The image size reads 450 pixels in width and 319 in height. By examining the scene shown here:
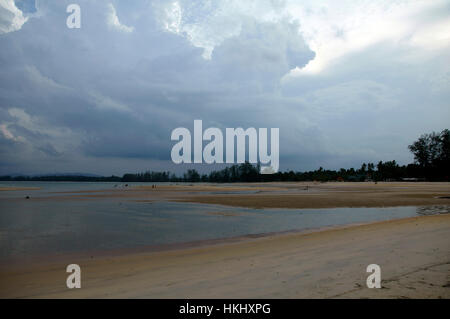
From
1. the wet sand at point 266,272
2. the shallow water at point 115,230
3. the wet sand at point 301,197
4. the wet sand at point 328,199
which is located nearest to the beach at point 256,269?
the wet sand at point 266,272

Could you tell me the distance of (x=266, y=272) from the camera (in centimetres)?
674

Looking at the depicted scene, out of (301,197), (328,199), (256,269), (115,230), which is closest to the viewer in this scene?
(256,269)

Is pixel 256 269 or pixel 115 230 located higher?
pixel 256 269

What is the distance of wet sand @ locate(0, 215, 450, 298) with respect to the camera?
5.31 m

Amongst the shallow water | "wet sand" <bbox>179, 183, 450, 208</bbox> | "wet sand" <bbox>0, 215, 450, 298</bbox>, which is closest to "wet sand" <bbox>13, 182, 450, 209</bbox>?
"wet sand" <bbox>179, 183, 450, 208</bbox>

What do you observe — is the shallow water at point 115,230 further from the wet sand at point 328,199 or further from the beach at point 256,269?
the wet sand at point 328,199

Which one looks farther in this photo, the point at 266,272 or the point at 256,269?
the point at 256,269

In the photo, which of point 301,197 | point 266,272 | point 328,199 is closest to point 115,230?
point 266,272

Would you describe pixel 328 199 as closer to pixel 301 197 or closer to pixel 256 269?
pixel 301 197

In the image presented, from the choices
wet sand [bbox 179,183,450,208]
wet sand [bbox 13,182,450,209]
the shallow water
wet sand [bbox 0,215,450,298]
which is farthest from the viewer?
wet sand [bbox 13,182,450,209]

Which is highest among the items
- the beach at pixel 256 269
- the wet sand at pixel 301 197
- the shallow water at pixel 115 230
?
the beach at pixel 256 269

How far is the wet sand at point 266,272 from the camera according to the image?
17.4ft

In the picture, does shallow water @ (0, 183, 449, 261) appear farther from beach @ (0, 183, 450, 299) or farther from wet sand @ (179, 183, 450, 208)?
wet sand @ (179, 183, 450, 208)
